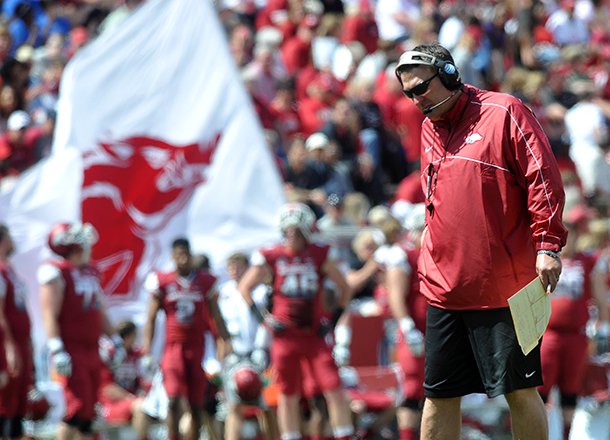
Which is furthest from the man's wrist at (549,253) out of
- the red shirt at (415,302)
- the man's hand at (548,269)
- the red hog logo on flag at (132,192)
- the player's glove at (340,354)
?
the red hog logo on flag at (132,192)

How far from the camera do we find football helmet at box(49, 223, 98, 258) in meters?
11.4

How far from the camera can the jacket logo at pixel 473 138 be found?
690cm

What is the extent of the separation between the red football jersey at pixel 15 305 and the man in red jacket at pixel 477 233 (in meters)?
5.34

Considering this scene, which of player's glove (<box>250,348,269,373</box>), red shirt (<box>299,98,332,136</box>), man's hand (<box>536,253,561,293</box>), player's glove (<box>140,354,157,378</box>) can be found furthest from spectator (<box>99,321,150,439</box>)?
man's hand (<box>536,253,561,293</box>)

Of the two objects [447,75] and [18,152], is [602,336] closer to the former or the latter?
[18,152]

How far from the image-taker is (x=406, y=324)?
37.3ft

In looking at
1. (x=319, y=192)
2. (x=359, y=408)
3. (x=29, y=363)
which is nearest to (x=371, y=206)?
(x=319, y=192)

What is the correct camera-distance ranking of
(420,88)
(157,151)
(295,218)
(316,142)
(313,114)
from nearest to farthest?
(420,88) < (295,218) < (157,151) < (316,142) < (313,114)

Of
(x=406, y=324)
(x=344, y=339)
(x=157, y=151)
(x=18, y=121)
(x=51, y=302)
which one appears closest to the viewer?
(x=51, y=302)

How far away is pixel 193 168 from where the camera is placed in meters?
14.0

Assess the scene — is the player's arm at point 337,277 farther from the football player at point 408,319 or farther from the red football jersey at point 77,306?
the red football jersey at point 77,306

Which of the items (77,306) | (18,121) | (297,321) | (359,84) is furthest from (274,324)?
(359,84)

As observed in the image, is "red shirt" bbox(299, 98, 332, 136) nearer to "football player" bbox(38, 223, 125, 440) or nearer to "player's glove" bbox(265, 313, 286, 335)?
"player's glove" bbox(265, 313, 286, 335)

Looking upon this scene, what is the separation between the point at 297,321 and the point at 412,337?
983 millimetres
